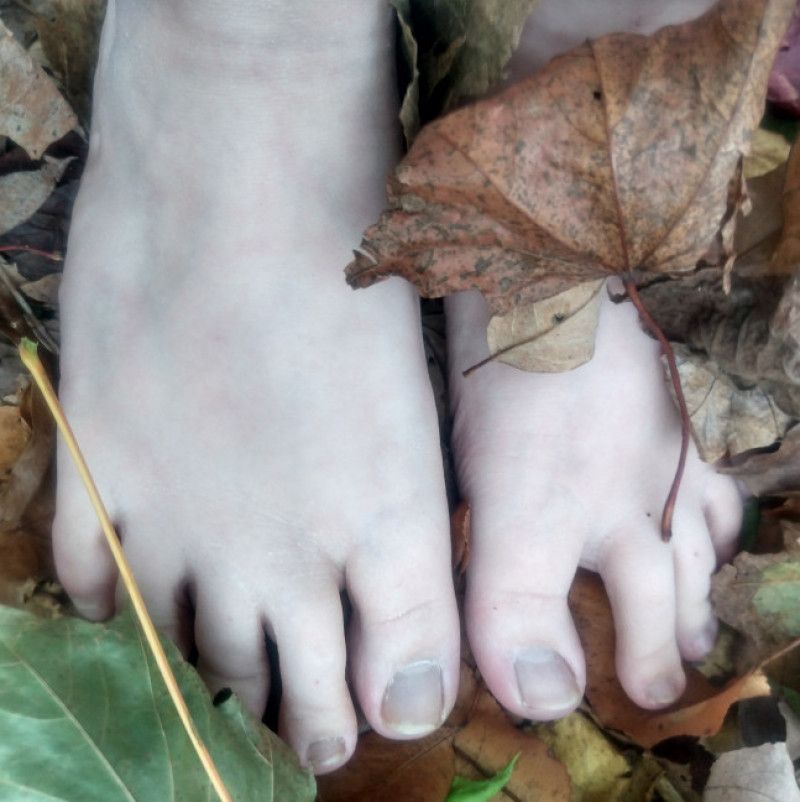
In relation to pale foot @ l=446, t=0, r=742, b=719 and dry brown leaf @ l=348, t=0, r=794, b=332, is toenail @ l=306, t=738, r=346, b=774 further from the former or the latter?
dry brown leaf @ l=348, t=0, r=794, b=332

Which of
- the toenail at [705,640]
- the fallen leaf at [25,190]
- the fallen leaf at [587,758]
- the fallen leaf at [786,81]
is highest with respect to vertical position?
the fallen leaf at [786,81]

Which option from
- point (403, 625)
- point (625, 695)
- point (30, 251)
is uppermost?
point (30, 251)

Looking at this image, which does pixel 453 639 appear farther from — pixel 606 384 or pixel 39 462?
pixel 39 462

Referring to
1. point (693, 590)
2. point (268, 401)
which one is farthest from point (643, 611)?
point (268, 401)

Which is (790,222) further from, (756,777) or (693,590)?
(756,777)

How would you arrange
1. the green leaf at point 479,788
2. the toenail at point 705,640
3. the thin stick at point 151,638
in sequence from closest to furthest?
the thin stick at point 151,638 < the green leaf at point 479,788 < the toenail at point 705,640

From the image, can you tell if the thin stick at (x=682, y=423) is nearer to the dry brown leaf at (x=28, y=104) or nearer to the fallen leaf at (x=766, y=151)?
the fallen leaf at (x=766, y=151)

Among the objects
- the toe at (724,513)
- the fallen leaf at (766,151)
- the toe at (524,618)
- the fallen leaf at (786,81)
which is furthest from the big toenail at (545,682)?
the fallen leaf at (786,81)
